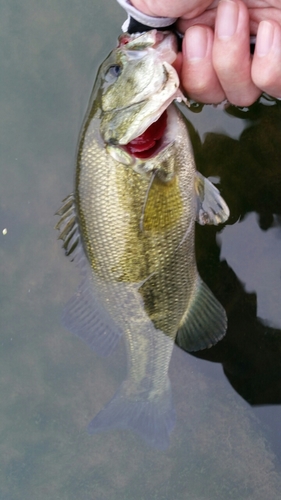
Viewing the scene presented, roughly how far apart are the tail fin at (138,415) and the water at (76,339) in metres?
0.27

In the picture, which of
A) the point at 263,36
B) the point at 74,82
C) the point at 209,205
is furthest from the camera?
the point at 74,82

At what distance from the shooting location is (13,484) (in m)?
2.38

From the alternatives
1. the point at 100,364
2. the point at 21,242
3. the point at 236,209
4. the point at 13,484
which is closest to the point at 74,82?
the point at 21,242

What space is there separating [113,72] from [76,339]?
1.51 meters

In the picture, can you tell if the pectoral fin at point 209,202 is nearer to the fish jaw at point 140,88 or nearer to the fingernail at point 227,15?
the fish jaw at point 140,88

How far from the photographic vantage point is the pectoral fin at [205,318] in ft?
5.82

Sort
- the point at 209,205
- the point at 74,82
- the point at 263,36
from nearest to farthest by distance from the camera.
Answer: the point at 263,36, the point at 209,205, the point at 74,82

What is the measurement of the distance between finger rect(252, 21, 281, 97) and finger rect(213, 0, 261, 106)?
0.04 m

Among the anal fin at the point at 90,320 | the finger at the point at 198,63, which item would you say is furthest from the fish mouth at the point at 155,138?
the anal fin at the point at 90,320

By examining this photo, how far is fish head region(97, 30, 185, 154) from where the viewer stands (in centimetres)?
120

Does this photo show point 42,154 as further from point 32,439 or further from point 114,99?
point 32,439

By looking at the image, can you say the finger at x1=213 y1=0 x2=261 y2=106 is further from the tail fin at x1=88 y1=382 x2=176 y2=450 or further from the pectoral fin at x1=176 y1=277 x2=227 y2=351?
the tail fin at x1=88 y1=382 x2=176 y2=450

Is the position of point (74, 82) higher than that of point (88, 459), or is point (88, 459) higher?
point (74, 82)

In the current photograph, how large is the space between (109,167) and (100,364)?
1.36 m
